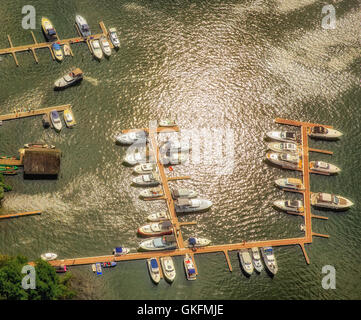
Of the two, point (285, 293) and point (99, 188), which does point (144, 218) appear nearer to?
point (99, 188)

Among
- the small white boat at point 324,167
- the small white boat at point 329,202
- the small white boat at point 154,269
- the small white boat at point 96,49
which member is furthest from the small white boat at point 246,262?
the small white boat at point 96,49

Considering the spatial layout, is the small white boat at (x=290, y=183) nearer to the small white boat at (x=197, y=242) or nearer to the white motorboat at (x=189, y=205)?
the white motorboat at (x=189, y=205)

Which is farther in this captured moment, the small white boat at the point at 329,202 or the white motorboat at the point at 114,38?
the white motorboat at the point at 114,38

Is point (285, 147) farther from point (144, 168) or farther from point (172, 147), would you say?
point (144, 168)

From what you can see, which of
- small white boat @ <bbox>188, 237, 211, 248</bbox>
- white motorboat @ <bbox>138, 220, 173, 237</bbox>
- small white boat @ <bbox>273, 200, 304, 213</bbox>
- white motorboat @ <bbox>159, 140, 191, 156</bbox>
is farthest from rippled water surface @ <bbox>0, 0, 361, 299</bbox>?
white motorboat @ <bbox>159, 140, 191, 156</bbox>

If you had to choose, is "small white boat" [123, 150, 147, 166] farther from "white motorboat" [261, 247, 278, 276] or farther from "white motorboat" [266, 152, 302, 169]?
"white motorboat" [261, 247, 278, 276]

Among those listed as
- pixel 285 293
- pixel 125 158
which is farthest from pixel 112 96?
pixel 285 293

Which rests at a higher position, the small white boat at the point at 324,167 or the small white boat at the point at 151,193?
the small white boat at the point at 324,167
